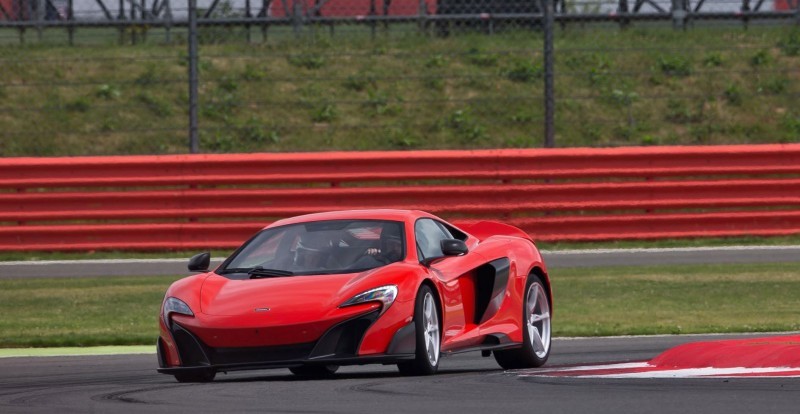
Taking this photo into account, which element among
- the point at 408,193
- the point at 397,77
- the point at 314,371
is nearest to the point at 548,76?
the point at 408,193

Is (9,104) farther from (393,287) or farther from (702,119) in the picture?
(393,287)

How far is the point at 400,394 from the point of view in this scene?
7.67 meters

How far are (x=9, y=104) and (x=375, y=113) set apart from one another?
4.77 m

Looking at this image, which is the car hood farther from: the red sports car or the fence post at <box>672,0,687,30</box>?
the fence post at <box>672,0,687,30</box>

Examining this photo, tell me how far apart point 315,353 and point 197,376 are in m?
0.81

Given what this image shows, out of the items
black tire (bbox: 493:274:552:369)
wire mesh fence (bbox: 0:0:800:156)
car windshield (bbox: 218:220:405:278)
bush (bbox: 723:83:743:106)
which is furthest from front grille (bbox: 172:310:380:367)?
bush (bbox: 723:83:743:106)

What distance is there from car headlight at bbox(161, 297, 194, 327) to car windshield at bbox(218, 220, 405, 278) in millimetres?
491

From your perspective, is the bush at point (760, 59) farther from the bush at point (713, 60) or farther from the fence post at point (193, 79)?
the fence post at point (193, 79)

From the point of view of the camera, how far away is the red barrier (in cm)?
1764

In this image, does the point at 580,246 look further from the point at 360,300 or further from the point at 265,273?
the point at 360,300

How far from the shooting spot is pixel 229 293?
9.10 meters

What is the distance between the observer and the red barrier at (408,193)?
17641mm

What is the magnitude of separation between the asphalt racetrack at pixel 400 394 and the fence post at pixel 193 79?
8.24m

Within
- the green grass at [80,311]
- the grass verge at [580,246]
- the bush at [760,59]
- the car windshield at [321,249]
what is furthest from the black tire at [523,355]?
the bush at [760,59]
